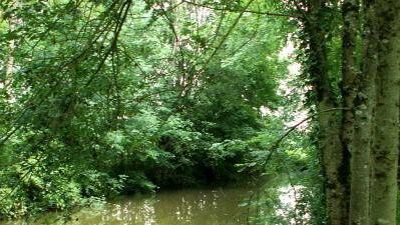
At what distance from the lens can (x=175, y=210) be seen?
49.1 ft

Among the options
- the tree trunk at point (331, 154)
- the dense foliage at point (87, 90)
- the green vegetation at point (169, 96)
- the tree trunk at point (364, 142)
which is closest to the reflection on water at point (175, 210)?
the green vegetation at point (169, 96)

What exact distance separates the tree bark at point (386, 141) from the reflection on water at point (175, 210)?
9170 millimetres

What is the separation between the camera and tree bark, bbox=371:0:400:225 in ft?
8.59

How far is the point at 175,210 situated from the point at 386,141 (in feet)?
41.8

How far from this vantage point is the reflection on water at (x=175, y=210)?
43.7 ft

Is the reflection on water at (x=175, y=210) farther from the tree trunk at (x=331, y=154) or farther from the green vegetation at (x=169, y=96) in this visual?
the tree trunk at (x=331, y=154)

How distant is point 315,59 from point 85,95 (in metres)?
2.50

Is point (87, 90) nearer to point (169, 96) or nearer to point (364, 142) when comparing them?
point (169, 96)

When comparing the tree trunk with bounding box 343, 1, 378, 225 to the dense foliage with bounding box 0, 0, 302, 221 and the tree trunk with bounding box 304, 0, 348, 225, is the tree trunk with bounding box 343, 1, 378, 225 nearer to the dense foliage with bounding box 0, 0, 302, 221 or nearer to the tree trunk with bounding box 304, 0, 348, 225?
the dense foliage with bounding box 0, 0, 302, 221

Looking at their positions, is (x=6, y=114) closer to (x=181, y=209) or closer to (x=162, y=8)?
(x=162, y=8)

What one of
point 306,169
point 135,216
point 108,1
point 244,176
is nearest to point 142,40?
point 306,169

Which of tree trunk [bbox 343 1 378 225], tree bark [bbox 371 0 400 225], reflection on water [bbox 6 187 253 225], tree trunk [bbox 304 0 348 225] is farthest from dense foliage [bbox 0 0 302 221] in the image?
reflection on water [bbox 6 187 253 225]

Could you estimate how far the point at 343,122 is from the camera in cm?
456

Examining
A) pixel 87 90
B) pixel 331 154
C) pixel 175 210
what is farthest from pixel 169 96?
pixel 175 210
